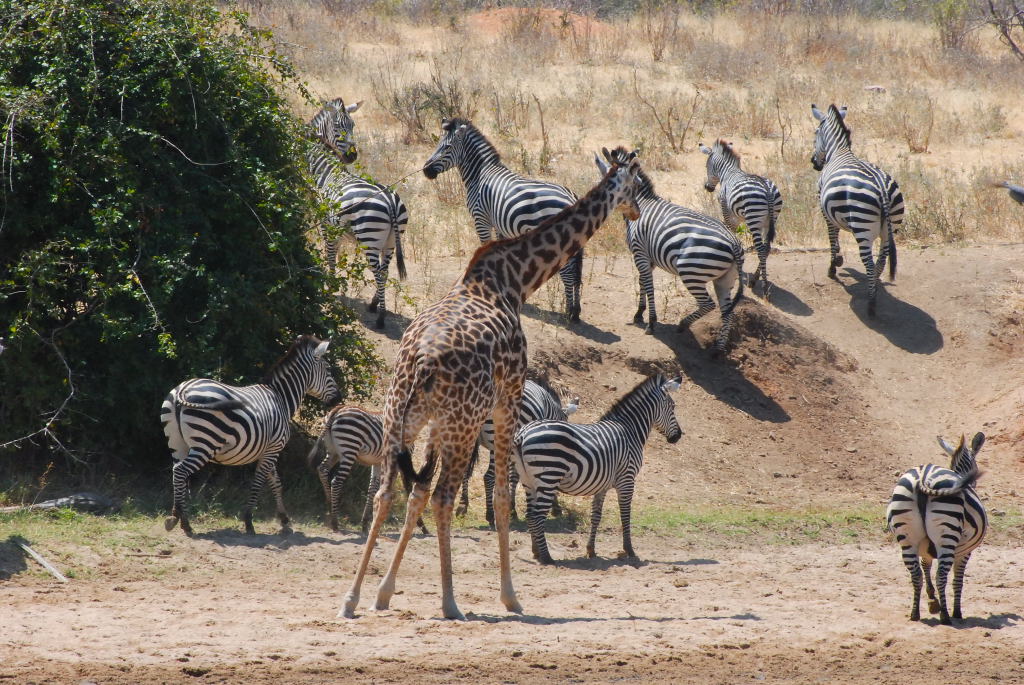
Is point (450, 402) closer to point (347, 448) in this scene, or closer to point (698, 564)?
point (347, 448)

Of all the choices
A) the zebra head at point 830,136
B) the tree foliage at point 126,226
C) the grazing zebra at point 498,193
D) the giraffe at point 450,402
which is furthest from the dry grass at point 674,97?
the giraffe at point 450,402

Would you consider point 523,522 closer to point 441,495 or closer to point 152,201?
point 441,495

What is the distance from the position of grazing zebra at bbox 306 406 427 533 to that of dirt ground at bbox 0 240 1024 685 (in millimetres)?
416

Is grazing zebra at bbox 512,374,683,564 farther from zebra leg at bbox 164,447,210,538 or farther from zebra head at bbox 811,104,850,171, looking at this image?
zebra head at bbox 811,104,850,171

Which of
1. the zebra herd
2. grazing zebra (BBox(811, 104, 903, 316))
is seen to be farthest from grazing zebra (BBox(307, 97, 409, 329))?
grazing zebra (BBox(811, 104, 903, 316))

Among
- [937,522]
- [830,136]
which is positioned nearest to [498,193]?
[830,136]

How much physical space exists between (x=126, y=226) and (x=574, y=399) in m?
4.78

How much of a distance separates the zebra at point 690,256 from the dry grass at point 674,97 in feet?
7.51

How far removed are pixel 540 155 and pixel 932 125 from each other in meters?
8.42

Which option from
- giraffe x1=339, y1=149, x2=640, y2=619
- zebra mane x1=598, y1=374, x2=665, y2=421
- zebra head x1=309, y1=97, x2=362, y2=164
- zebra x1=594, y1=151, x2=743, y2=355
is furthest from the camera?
zebra head x1=309, y1=97, x2=362, y2=164

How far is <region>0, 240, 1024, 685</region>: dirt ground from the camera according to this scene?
272 inches

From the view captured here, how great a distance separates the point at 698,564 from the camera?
10031mm

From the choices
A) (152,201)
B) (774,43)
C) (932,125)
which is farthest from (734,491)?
(774,43)

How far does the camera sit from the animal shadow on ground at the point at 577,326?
48.2ft
